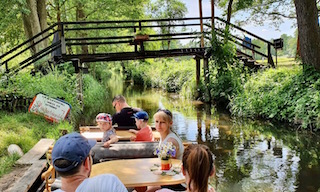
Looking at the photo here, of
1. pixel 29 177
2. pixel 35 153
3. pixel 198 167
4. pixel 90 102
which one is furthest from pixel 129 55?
pixel 198 167

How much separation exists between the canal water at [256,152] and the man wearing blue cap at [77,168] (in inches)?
157

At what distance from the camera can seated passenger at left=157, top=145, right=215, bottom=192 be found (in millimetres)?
2443

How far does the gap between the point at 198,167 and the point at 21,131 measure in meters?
6.77

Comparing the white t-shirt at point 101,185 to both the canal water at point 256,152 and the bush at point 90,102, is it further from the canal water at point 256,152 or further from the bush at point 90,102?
the bush at point 90,102

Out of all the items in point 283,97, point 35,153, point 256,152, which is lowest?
point 256,152

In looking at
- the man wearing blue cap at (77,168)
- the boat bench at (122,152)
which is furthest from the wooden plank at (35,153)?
the man wearing blue cap at (77,168)

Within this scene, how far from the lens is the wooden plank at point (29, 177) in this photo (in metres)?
4.69

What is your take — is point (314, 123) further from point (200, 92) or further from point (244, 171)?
point (200, 92)

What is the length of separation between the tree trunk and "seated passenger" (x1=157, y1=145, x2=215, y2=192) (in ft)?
31.9

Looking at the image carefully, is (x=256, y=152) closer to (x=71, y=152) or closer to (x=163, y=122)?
(x=163, y=122)

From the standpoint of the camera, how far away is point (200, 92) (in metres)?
17.6

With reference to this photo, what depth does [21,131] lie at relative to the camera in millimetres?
8148

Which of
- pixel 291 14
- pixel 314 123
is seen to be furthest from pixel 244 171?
pixel 291 14

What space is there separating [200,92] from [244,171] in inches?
435
